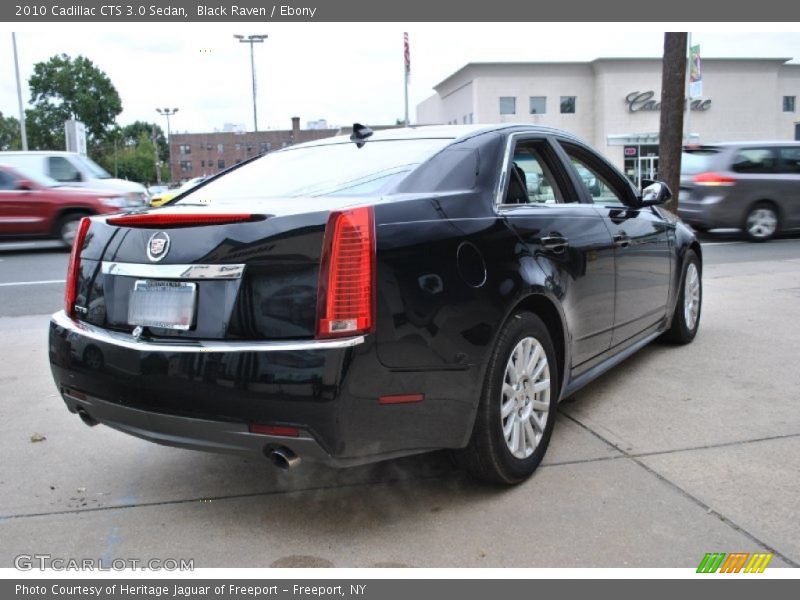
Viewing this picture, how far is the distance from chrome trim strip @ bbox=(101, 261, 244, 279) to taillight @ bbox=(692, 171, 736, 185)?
12533mm

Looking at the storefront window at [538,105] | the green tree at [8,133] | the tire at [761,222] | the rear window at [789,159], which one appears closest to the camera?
the tire at [761,222]

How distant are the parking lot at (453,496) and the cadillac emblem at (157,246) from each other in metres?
1.11

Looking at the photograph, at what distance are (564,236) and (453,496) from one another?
1.38 metres

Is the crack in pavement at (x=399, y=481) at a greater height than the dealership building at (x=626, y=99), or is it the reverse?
the dealership building at (x=626, y=99)

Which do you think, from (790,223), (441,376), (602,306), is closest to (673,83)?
(790,223)

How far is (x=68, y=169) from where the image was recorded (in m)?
14.2

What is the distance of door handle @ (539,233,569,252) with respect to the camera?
136 inches

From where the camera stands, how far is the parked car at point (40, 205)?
44.1ft

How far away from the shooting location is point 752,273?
31.8 feet

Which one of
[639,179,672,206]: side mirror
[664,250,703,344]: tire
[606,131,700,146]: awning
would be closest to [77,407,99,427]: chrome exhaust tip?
[639,179,672,206]: side mirror

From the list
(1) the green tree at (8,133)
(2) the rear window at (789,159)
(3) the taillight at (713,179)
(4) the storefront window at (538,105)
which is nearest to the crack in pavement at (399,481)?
(3) the taillight at (713,179)

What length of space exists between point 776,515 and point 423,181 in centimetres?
199

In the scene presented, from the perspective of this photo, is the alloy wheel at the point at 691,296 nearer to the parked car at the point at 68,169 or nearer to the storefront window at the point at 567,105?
the parked car at the point at 68,169

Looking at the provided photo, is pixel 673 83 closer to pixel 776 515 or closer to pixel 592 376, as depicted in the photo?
pixel 592 376
